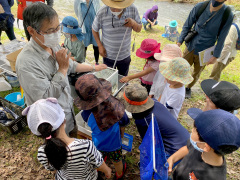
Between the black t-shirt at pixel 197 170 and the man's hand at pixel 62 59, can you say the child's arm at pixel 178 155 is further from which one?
the man's hand at pixel 62 59

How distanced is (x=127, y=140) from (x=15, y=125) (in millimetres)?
2221

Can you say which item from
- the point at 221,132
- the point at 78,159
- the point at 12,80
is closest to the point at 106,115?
the point at 78,159

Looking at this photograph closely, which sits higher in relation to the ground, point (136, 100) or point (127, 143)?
point (136, 100)

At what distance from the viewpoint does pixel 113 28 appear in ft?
10.6

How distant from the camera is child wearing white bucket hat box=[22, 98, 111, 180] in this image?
1286 mm

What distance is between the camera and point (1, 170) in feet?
8.92

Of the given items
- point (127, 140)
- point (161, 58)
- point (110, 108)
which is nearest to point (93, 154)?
point (110, 108)

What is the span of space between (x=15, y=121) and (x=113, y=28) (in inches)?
105

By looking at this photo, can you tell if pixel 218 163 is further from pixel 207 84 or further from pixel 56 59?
pixel 56 59

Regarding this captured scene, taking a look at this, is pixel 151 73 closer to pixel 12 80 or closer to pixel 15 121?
pixel 15 121

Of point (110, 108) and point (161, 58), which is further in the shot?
point (161, 58)

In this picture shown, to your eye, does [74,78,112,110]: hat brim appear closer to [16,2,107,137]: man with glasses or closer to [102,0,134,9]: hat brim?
[16,2,107,137]: man with glasses

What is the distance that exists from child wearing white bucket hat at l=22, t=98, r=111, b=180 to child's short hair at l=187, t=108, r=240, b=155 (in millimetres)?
1058

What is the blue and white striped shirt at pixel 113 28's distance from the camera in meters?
3.14
